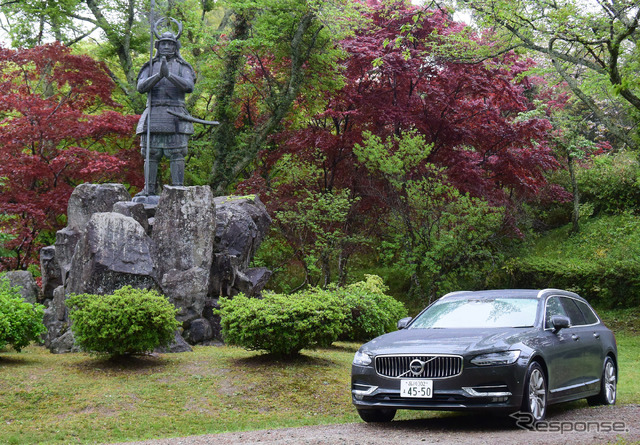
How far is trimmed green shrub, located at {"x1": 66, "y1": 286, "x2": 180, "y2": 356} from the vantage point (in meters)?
9.40

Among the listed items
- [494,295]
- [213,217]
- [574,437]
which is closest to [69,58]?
[213,217]

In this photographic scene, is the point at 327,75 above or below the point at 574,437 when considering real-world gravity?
above

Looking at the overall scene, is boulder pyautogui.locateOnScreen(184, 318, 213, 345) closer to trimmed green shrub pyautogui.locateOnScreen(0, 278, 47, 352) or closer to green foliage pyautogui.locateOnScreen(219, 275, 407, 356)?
green foliage pyautogui.locateOnScreen(219, 275, 407, 356)

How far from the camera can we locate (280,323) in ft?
31.9

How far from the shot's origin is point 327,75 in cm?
1761

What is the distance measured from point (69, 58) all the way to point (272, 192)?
19.6 ft

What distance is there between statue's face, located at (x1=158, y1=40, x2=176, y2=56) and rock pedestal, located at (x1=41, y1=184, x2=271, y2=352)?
9.43ft

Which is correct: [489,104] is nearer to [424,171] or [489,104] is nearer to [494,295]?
[424,171]

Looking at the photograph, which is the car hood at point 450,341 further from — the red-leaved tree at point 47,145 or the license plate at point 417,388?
the red-leaved tree at point 47,145

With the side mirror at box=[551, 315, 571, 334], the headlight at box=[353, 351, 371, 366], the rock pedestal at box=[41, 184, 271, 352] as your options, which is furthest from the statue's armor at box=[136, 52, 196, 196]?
the side mirror at box=[551, 315, 571, 334]

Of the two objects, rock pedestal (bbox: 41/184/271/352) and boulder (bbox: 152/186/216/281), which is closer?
rock pedestal (bbox: 41/184/271/352)

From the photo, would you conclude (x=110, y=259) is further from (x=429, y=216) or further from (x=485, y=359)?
(x=429, y=216)

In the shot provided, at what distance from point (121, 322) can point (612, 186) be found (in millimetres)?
17213

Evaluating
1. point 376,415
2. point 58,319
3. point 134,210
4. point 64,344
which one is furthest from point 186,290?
point 376,415
